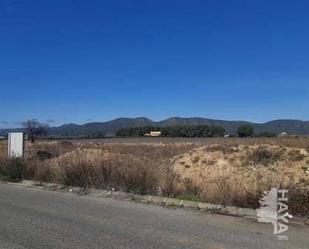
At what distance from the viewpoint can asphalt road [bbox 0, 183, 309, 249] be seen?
7.66 meters

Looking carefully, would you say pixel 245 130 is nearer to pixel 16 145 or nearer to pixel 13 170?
pixel 16 145

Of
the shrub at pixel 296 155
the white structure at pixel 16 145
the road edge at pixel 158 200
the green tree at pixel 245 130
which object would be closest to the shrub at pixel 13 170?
the road edge at pixel 158 200

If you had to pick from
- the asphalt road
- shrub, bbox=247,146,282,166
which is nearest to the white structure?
the asphalt road

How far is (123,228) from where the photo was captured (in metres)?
8.72

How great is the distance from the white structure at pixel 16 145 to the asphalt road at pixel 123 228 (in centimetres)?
799

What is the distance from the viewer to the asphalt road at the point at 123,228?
7.66m

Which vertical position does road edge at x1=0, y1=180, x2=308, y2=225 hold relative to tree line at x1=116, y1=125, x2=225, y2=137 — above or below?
below

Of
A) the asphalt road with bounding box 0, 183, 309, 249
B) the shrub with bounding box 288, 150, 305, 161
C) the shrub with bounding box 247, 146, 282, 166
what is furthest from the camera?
the shrub with bounding box 247, 146, 282, 166

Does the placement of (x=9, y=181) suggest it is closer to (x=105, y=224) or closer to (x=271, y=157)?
(x=105, y=224)

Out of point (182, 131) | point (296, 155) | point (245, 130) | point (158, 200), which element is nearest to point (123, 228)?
point (158, 200)

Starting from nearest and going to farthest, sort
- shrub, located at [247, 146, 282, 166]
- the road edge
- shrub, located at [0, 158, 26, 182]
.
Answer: the road edge → shrub, located at [0, 158, 26, 182] → shrub, located at [247, 146, 282, 166]

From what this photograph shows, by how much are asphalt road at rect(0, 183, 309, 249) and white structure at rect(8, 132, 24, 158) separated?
7.99 m

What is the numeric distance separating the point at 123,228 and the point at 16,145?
38.3ft

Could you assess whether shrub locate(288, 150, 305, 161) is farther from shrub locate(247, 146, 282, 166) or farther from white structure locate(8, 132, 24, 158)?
white structure locate(8, 132, 24, 158)
